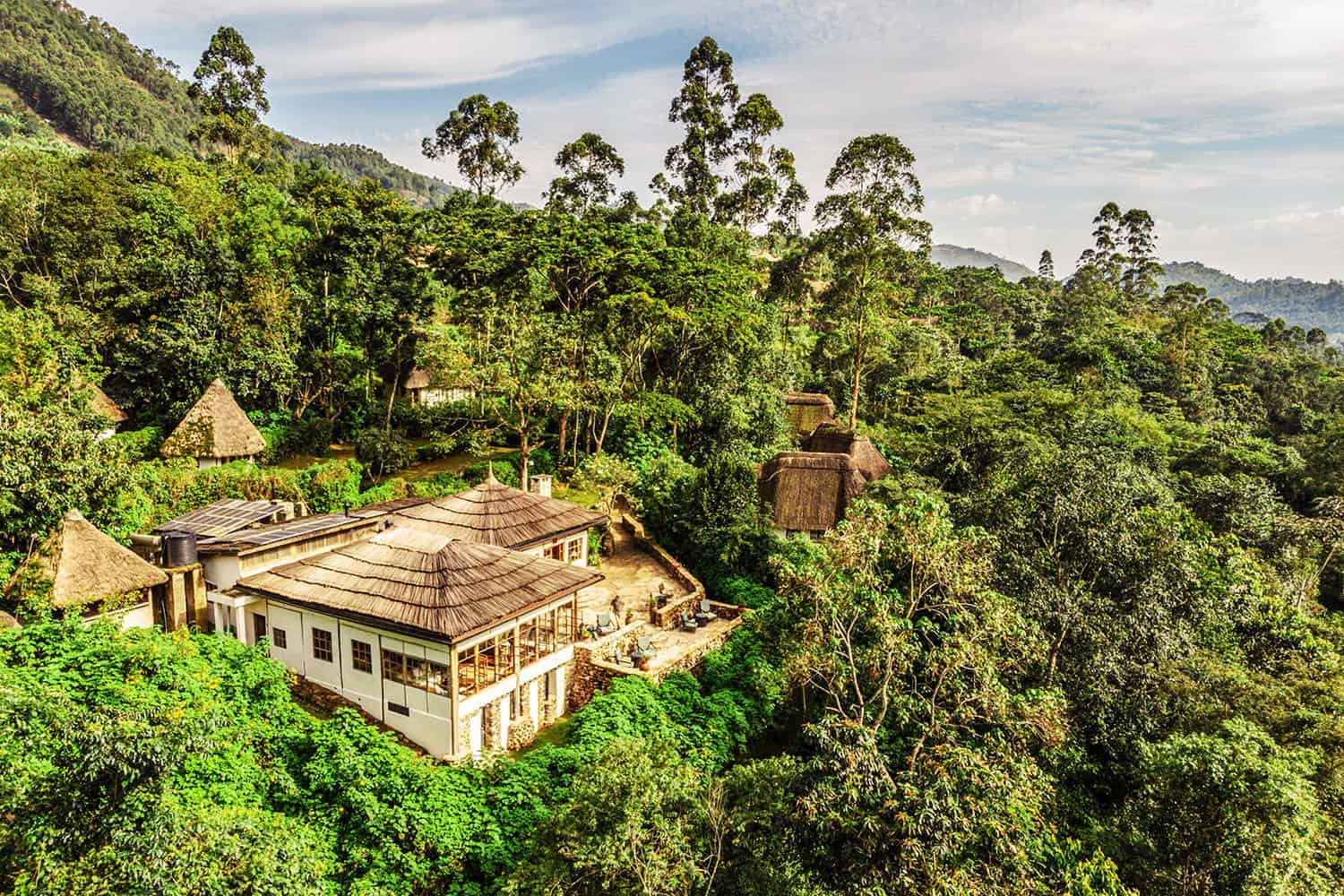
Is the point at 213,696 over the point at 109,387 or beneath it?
beneath

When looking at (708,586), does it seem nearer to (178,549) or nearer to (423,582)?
(423,582)

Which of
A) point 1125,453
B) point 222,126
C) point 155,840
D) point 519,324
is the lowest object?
point 155,840

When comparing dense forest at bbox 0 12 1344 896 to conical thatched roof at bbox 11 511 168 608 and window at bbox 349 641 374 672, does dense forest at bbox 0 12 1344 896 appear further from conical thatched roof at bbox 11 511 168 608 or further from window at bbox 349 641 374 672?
window at bbox 349 641 374 672

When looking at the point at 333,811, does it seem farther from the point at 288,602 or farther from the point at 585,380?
the point at 585,380

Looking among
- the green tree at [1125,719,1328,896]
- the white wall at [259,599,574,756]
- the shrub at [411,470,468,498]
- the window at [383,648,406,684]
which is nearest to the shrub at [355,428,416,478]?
the shrub at [411,470,468,498]

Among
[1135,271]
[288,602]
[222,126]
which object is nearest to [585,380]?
[288,602]

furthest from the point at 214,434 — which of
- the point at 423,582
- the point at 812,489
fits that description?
the point at 812,489
